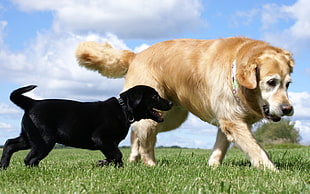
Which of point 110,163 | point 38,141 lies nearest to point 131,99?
point 110,163

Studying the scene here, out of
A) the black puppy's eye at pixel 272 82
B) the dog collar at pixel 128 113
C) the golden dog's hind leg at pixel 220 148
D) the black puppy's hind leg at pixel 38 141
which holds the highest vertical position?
the black puppy's eye at pixel 272 82

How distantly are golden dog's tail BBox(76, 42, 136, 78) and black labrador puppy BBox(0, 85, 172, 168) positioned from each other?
149 cm

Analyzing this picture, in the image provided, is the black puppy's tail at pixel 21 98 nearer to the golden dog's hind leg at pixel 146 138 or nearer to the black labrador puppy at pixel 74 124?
the black labrador puppy at pixel 74 124

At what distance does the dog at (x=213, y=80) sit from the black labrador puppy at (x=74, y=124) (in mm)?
839

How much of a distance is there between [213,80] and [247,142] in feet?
3.21

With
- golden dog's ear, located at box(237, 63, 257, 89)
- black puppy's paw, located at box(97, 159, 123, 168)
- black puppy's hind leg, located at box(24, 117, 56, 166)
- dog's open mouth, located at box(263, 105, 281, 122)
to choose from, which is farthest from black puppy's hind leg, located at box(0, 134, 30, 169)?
dog's open mouth, located at box(263, 105, 281, 122)

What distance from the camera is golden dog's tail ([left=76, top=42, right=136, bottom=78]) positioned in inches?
290

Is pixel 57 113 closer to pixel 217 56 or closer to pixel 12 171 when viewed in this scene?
pixel 12 171

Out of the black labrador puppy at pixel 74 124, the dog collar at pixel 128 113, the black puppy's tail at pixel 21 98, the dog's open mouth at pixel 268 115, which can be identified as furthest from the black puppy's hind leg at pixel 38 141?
the dog's open mouth at pixel 268 115

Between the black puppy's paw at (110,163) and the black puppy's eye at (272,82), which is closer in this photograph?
the black puppy's eye at (272,82)

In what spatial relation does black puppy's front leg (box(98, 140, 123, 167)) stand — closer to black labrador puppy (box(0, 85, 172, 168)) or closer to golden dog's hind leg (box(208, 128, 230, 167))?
black labrador puppy (box(0, 85, 172, 168))

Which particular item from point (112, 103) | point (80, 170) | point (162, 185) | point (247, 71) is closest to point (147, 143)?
point (112, 103)

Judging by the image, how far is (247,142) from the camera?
226 inches

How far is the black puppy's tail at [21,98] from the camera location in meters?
5.63
